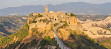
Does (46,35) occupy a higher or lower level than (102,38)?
higher

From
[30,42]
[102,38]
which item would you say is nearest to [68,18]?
[30,42]

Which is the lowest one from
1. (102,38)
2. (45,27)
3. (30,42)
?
(102,38)

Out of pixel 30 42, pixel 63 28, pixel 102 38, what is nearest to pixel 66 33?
pixel 63 28

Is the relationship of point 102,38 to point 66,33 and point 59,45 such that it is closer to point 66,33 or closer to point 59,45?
point 66,33

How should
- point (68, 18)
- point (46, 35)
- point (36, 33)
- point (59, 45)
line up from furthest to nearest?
point (68, 18) → point (36, 33) → point (46, 35) → point (59, 45)

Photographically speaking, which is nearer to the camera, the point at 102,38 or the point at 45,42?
the point at 45,42

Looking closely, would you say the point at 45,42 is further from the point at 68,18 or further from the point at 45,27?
the point at 68,18

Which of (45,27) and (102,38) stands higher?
(45,27)

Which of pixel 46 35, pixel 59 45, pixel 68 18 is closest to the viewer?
pixel 59 45

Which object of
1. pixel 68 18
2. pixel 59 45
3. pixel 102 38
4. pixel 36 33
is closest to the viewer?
pixel 59 45
